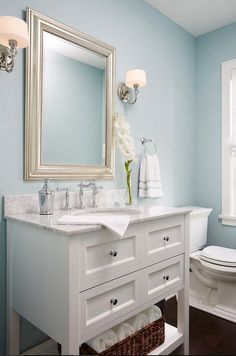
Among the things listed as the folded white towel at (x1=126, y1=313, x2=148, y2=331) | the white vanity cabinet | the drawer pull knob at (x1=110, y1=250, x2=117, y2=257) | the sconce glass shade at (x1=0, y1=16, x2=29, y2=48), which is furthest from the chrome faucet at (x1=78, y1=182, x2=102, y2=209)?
the sconce glass shade at (x1=0, y1=16, x2=29, y2=48)

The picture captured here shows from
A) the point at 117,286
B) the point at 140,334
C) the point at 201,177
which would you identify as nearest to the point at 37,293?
the point at 117,286

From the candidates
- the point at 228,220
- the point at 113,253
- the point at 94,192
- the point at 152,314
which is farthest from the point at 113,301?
the point at 228,220

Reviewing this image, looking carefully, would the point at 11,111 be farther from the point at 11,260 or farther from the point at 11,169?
the point at 11,260

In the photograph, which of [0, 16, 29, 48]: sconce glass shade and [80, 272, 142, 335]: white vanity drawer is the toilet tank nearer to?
[80, 272, 142, 335]: white vanity drawer

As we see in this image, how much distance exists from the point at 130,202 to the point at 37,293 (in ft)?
3.04

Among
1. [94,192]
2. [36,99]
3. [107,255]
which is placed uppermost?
[36,99]

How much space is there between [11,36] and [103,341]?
57.3 inches

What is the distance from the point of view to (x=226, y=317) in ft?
6.68

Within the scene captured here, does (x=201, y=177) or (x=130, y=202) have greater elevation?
(x=201, y=177)

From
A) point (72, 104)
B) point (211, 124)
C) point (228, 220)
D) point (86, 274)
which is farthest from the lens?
point (211, 124)

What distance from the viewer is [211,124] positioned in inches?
108

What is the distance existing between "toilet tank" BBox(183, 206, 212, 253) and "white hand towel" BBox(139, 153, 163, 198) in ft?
1.52

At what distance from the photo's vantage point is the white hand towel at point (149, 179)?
82.0 inches

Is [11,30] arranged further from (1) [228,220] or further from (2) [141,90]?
(1) [228,220]
